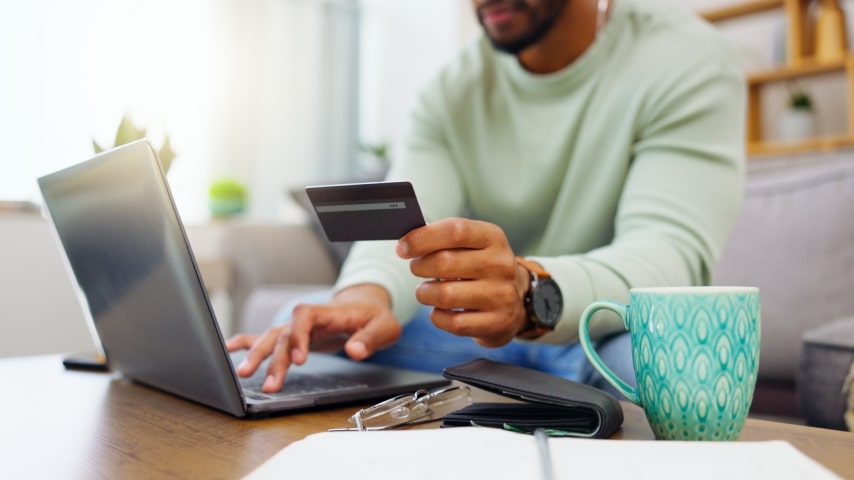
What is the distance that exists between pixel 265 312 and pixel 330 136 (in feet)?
5.88

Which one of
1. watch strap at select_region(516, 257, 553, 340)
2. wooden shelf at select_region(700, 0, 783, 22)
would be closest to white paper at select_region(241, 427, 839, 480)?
watch strap at select_region(516, 257, 553, 340)

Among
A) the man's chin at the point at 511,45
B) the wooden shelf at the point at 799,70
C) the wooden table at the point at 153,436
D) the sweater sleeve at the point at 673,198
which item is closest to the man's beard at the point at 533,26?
the man's chin at the point at 511,45

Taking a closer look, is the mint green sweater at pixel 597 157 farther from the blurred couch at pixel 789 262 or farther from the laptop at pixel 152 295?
the blurred couch at pixel 789 262

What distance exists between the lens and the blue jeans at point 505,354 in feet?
2.30

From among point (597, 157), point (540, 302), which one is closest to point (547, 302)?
point (540, 302)

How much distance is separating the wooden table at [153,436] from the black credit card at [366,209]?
0.46 feet

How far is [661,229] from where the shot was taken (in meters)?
0.82

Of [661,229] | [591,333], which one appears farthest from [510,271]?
[661,229]

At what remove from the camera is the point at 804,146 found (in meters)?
2.90

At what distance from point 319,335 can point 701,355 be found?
0.43 meters

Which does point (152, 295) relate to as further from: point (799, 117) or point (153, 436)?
point (799, 117)

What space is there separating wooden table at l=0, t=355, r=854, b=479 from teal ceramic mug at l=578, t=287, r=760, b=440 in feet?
0.18

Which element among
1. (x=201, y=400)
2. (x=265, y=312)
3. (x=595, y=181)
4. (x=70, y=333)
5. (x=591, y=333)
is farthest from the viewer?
(x=70, y=333)

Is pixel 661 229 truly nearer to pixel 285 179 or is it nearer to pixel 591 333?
pixel 591 333
